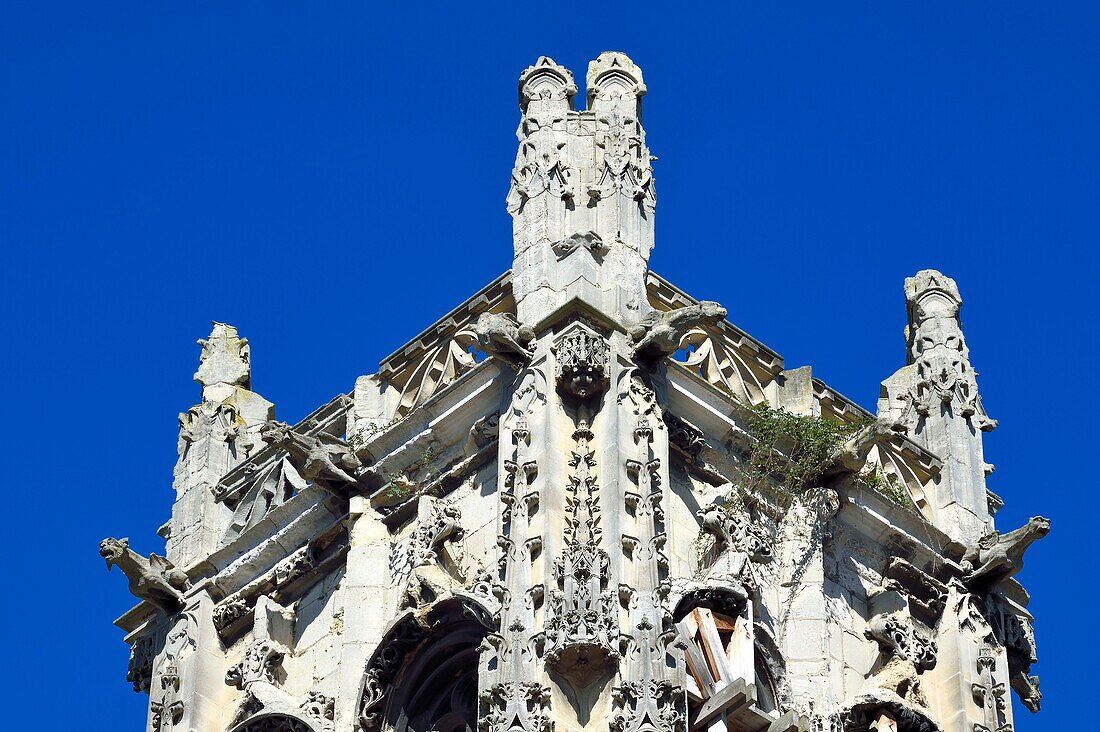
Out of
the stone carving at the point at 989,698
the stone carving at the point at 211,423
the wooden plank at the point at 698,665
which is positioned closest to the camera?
the wooden plank at the point at 698,665

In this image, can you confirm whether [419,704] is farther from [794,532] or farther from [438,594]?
[794,532]

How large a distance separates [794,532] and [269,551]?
4.73 meters

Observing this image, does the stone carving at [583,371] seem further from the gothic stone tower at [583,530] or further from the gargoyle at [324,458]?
the gargoyle at [324,458]

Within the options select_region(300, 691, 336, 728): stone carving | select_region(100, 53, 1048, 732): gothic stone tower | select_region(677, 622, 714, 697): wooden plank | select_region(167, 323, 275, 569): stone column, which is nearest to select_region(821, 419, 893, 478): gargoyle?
select_region(100, 53, 1048, 732): gothic stone tower

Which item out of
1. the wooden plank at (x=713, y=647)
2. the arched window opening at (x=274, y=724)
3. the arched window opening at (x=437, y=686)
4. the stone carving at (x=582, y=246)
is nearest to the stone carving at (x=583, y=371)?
the stone carving at (x=582, y=246)

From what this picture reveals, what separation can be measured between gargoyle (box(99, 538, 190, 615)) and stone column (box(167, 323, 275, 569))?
262 millimetres

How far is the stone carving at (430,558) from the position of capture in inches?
1276

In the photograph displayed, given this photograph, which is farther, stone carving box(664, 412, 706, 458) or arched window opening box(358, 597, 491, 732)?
A: stone carving box(664, 412, 706, 458)

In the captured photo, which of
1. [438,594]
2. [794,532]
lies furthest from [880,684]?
[438,594]

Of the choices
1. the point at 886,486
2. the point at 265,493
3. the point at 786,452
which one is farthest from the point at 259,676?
the point at 886,486

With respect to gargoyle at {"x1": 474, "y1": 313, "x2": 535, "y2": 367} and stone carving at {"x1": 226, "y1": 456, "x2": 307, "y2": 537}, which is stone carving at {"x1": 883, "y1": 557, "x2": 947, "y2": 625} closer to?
gargoyle at {"x1": 474, "y1": 313, "x2": 535, "y2": 367}

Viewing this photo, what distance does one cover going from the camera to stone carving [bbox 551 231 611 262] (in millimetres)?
33188

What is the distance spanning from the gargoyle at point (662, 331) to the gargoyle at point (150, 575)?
16.7ft

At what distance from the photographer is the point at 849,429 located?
3425 centimetres
